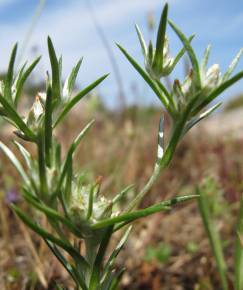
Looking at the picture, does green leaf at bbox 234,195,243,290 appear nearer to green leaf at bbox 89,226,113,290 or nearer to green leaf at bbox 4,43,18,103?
green leaf at bbox 89,226,113,290

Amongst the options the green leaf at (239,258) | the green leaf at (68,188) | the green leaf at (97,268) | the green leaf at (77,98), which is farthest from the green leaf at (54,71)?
the green leaf at (239,258)

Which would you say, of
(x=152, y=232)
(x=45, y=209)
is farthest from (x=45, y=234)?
(x=152, y=232)

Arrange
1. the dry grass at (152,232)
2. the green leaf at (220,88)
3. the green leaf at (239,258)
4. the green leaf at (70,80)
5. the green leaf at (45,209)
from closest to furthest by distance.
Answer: the green leaf at (45,209) < the green leaf at (220,88) < the green leaf at (70,80) < the green leaf at (239,258) < the dry grass at (152,232)

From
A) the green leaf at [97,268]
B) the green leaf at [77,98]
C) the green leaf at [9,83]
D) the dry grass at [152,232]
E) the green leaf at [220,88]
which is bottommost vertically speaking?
the dry grass at [152,232]

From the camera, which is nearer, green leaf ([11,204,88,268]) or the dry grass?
green leaf ([11,204,88,268])

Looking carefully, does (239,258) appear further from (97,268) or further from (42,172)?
(42,172)

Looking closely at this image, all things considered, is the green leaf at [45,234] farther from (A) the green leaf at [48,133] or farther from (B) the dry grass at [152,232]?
(B) the dry grass at [152,232]

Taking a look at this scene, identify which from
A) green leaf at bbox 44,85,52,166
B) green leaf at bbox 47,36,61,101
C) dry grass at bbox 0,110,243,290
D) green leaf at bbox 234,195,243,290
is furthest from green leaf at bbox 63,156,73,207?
dry grass at bbox 0,110,243,290

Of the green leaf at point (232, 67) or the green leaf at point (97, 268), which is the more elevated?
the green leaf at point (232, 67)

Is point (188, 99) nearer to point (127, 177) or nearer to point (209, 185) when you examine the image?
point (209, 185)
